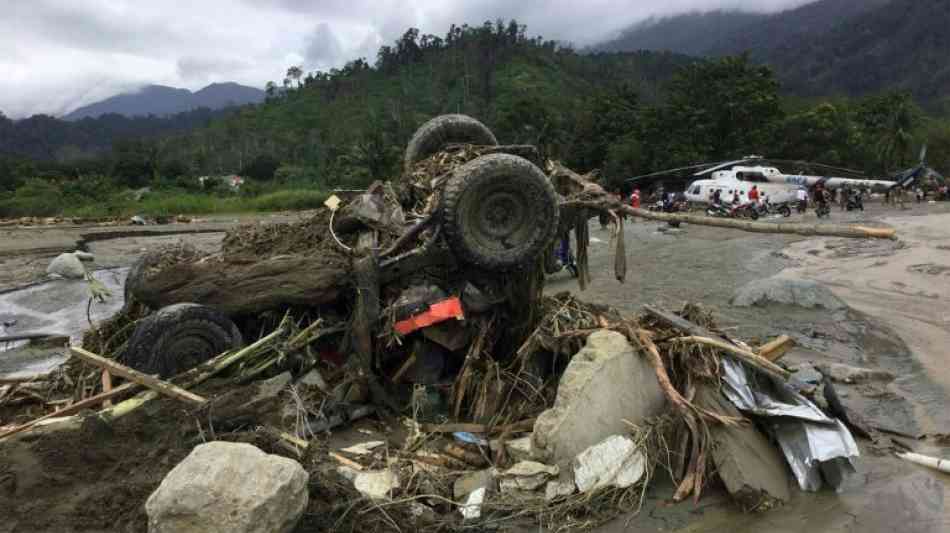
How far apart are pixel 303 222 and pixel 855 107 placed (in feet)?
203

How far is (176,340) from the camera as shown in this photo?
17.6 ft

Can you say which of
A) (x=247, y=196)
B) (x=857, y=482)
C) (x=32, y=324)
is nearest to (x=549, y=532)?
(x=857, y=482)

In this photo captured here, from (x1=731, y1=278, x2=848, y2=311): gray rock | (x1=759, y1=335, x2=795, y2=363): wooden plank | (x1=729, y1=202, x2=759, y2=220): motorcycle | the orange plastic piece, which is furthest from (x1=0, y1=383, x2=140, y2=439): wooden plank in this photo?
(x1=729, y1=202, x2=759, y2=220): motorcycle

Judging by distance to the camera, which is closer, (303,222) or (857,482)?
(857,482)

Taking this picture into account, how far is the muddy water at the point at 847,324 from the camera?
4598 millimetres

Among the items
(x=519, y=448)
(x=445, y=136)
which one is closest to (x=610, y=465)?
(x=519, y=448)

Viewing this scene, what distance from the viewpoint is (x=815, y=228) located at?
4.88 metres

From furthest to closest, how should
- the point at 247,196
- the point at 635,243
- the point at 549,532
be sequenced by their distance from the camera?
the point at 247,196 → the point at 635,243 → the point at 549,532

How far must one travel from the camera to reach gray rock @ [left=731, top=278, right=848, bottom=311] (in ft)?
34.8

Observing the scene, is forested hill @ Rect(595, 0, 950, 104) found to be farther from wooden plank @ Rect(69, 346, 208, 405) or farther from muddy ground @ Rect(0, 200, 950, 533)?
wooden plank @ Rect(69, 346, 208, 405)

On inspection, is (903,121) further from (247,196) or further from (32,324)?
(32,324)

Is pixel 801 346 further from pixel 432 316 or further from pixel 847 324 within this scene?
pixel 432 316

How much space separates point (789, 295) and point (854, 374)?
11.8 feet

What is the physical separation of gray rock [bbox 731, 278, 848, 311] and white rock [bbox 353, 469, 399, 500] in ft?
26.8
